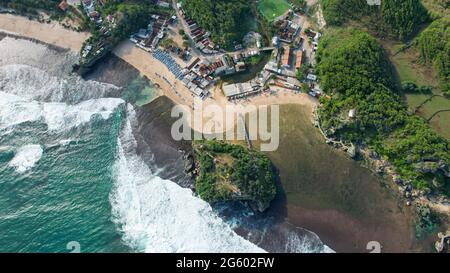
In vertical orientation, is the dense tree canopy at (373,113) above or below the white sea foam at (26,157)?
above

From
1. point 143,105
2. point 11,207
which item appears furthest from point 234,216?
point 11,207

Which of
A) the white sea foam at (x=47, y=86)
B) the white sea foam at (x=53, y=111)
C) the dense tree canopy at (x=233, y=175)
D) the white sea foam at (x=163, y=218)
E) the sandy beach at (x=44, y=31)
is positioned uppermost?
the sandy beach at (x=44, y=31)

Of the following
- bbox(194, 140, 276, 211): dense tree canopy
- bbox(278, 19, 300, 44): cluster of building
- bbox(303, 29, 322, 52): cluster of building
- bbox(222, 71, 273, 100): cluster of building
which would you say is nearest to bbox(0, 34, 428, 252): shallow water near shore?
bbox(194, 140, 276, 211): dense tree canopy

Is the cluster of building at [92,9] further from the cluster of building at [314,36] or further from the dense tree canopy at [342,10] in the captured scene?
the dense tree canopy at [342,10]

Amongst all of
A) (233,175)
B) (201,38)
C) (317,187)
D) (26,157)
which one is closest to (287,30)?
(201,38)

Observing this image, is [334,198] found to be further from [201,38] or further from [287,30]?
[201,38]

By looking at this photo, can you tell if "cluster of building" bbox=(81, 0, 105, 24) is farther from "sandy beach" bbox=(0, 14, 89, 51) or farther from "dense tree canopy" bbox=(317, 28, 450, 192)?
"dense tree canopy" bbox=(317, 28, 450, 192)

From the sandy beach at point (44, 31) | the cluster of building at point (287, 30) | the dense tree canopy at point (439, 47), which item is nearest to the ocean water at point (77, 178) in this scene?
the sandy beach at point (44, 31)
